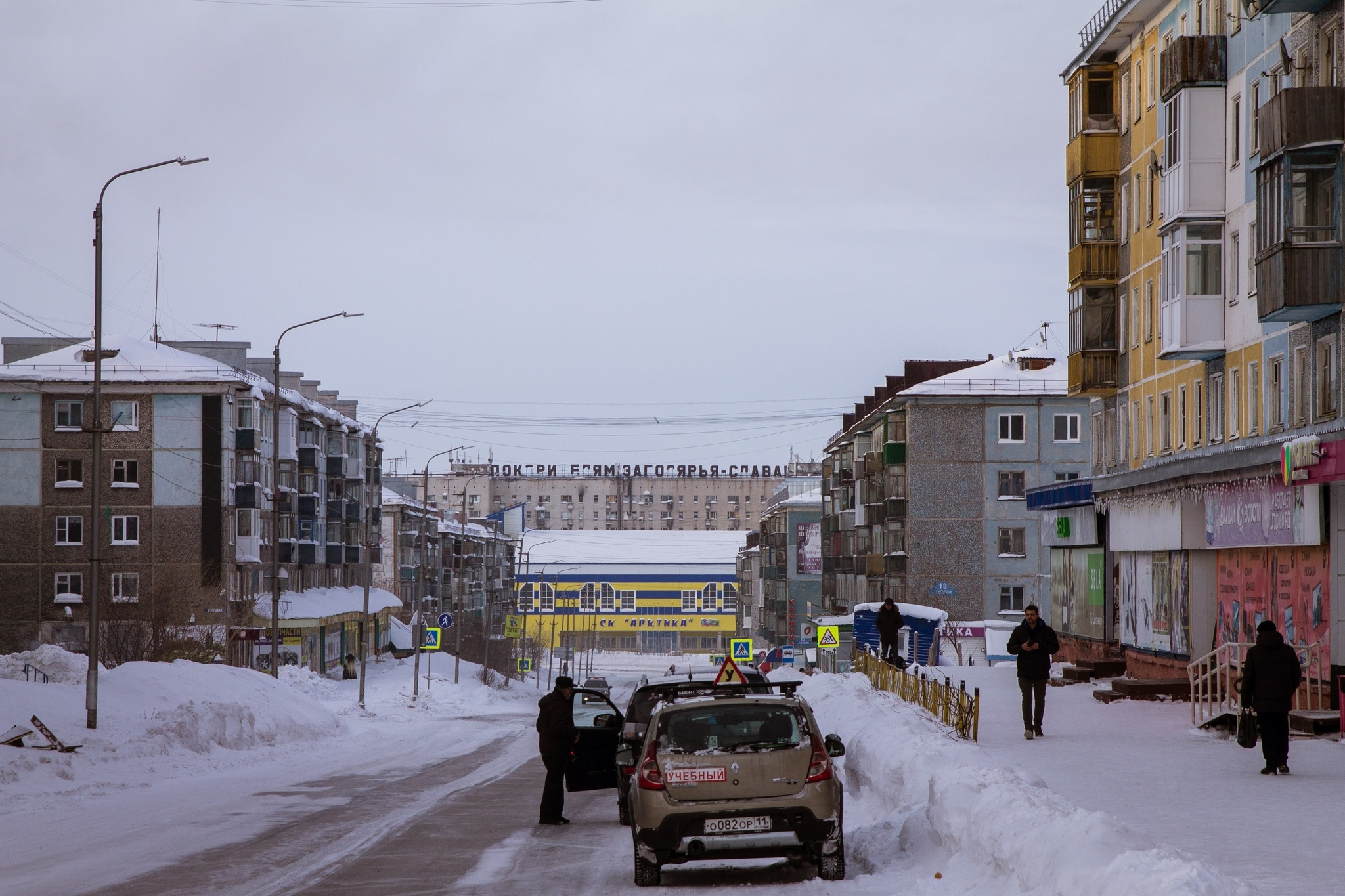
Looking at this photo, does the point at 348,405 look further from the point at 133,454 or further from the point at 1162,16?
the point at 1162,16

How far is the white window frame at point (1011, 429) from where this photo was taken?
71188 mm

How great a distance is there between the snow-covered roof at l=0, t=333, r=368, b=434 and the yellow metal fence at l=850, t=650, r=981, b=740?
4311 centimetres

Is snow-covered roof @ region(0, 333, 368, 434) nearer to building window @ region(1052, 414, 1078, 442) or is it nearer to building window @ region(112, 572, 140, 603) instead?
building window @ region(112, 572, 140, 603)

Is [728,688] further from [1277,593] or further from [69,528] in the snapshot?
[69,528]

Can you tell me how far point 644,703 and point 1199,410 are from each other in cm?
1986

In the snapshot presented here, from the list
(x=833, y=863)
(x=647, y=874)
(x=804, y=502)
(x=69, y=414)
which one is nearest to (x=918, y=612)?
(x=833, y=863)

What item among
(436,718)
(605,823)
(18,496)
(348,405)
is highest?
(348,405)

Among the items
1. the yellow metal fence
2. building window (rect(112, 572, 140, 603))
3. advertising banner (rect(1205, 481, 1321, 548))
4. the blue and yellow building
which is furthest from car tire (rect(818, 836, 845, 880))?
the blue and yellow building

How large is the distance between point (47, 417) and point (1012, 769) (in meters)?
62.0

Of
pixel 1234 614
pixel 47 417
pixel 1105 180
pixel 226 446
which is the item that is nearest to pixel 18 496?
pixel 47 417

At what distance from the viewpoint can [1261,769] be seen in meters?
16.8

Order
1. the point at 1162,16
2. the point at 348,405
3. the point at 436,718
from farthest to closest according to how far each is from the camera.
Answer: the point at 348,405
the point at 436,718
the point at 1162,16

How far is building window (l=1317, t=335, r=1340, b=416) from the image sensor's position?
2509cm

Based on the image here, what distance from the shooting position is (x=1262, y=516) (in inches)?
1030
